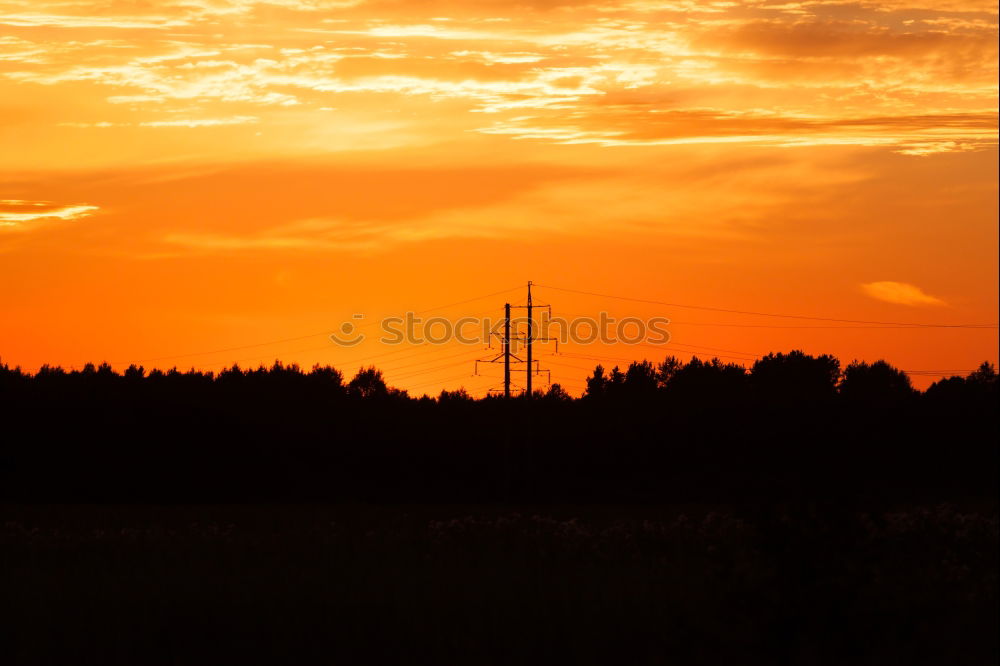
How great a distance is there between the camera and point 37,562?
26906mm

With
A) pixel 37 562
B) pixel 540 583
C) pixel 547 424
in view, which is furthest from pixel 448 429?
pixel 540 583

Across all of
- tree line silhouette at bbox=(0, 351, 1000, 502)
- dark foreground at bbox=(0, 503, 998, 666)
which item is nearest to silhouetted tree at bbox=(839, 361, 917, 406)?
tree line silhouette at bbox=(0, 351, 1000, 502)

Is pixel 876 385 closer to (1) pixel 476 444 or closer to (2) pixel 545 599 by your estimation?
(1) pixel 476 444

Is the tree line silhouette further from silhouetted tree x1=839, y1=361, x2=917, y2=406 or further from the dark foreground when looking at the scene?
the dark foreground

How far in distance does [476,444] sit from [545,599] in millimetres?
57068

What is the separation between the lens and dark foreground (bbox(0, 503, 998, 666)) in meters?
14.7

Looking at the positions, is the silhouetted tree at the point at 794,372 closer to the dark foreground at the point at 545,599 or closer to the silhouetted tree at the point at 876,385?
the silhouetted tree at the point at 876,385

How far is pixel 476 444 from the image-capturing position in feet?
249

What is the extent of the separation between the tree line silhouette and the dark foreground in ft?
144

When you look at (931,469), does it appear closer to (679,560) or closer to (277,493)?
(277,493)

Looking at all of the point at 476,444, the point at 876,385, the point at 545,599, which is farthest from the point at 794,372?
the point at 545,599

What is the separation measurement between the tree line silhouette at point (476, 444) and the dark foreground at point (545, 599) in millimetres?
43954

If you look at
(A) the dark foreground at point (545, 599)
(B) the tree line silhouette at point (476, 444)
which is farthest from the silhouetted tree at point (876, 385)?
(A) the dark foreground at point (545, 599)

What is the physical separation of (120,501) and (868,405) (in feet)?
143
